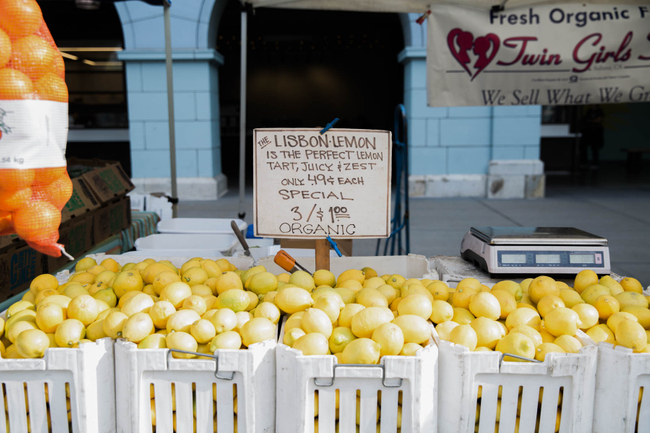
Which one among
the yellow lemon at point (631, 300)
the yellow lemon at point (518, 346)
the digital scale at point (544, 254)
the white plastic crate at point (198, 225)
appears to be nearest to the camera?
the yellow lemon at point (518, 346)

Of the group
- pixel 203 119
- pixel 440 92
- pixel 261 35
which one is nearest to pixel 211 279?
pixel 440 92

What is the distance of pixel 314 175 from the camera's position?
2.18 m

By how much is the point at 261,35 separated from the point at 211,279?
1489cm

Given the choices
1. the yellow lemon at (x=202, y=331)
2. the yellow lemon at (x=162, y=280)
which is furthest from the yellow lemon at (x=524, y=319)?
the yellow lemon at (x=162, y=280)

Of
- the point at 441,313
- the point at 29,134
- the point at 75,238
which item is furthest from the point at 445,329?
the point at 75,238

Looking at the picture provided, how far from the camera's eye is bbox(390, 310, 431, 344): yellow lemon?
162 cm

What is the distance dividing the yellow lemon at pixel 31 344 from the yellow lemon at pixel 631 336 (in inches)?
70.0

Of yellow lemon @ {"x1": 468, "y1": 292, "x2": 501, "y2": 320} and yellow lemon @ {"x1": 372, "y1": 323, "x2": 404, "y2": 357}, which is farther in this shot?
yellow lemon @ {"x1": 468, "y1": 292, "x2": 501, "y2": 320}

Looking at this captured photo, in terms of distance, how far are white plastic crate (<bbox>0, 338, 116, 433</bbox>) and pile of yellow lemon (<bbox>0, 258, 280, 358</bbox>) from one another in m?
0.07

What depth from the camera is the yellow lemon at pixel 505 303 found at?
189 centimetres

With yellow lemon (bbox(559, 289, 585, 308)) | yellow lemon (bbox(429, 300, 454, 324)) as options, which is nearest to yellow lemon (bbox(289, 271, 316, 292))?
yellow lemon (bbox(429, 300, 454, 324))

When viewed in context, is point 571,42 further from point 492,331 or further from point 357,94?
point 357,94

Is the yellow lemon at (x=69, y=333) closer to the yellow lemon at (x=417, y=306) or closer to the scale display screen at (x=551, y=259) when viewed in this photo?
the yellow lemon at (x=417, y=306)

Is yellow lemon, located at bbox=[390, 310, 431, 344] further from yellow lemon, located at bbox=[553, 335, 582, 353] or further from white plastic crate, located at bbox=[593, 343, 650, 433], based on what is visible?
white plastic crate, located at bbox=[593, 343, 650, 433]
